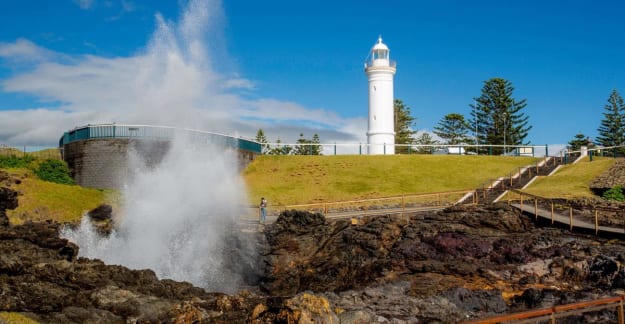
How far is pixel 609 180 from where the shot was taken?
3209 cm

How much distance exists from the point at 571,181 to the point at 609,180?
221 cm

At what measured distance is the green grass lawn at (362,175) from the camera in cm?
3681

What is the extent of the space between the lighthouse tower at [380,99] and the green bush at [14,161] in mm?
26911

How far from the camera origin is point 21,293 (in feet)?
42.6

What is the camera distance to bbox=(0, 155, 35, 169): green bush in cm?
3538

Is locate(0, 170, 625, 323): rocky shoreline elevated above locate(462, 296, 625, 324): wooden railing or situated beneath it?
situated beneath

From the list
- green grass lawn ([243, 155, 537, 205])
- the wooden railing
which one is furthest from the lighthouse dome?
the wooden railing

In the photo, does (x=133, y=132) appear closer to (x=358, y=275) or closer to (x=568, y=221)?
(x=358, y=275)

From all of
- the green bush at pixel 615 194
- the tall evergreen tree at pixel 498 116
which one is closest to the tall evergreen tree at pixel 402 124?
the tall evergreen tree at pixel 498 116

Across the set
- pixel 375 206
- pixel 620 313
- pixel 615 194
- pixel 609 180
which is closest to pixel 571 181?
pixel 609 180

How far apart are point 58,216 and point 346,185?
18249 millimetres

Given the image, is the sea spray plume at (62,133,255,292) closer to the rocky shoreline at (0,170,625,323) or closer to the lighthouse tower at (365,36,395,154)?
the rocky shoreline at (0,170,625,323)

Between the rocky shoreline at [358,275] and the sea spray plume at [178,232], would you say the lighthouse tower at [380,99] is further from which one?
the rocky shoreline at [358,275]

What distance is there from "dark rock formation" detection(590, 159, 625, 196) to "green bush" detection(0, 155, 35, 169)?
33.4m
